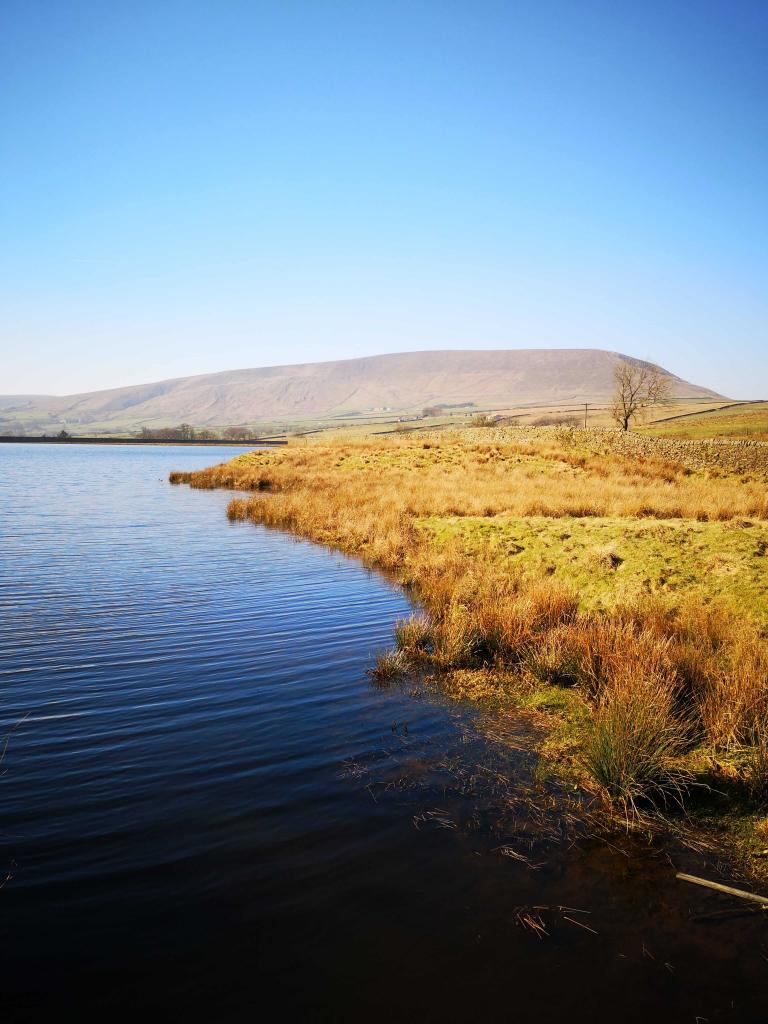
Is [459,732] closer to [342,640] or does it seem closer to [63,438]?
[342,640]

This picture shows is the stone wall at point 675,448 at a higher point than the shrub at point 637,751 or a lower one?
higher

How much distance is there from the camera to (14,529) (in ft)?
73.7

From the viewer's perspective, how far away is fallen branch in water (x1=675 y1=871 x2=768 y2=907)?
478cm

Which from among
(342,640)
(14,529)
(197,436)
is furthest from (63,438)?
(342,640)

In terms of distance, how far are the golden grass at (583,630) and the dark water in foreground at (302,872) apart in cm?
119

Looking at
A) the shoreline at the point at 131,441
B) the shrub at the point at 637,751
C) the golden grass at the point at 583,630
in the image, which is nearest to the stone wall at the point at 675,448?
the golden grass at the point at 583,630

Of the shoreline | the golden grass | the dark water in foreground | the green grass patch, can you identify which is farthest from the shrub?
the shoreline

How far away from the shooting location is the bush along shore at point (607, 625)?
6.22 m

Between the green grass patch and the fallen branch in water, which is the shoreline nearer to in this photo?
the green grass patch

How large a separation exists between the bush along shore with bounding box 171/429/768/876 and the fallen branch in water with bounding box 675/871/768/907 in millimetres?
416

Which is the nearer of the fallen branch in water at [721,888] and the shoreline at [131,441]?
the fallen branch in water at [721,888]

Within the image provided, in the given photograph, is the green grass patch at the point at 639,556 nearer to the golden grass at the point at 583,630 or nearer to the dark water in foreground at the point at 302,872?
the golden grass at the point at 583,630

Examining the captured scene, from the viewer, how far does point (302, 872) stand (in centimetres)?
509

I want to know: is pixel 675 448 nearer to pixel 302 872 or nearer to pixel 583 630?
pixel 583 630
